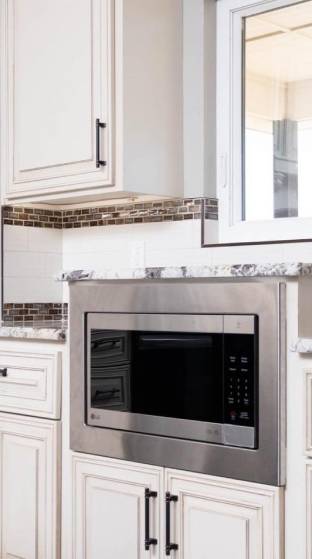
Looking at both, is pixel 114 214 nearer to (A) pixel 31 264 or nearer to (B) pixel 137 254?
(B) pixel 137 254

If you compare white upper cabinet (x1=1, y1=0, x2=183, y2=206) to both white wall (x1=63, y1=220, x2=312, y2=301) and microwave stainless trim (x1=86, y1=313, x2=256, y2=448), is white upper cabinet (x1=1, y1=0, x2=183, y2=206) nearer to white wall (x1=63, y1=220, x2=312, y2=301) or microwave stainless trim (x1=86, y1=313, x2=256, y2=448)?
white wall (x1=63, y1=220, x2=312, y2=301)

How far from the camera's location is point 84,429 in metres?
2.44

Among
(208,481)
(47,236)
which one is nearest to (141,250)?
(47,236)

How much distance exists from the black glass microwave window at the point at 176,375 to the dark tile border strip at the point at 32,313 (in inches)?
26.7

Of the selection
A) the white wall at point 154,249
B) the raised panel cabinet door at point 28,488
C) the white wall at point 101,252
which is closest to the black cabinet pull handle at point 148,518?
the raised panel cabinet door at point 28,488

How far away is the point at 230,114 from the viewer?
2824 mm

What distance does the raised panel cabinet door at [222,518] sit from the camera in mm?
1967

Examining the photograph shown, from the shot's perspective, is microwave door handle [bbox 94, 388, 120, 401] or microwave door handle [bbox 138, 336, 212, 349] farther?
microwave door handle [bbox 94, 388, 120, 401]

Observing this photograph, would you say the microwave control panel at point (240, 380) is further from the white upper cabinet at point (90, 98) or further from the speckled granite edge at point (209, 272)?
the white upper cabinet at point (90, 98)

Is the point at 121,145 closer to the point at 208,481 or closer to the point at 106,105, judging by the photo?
the point at 106,105

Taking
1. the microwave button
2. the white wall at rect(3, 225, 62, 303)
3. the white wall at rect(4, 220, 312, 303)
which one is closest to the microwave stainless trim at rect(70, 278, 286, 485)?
the microwave button

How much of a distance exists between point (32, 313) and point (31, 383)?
2.07 feet

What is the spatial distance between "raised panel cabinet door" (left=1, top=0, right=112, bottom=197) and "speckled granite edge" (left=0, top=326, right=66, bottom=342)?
50cm

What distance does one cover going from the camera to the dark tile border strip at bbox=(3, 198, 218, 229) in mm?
2838
